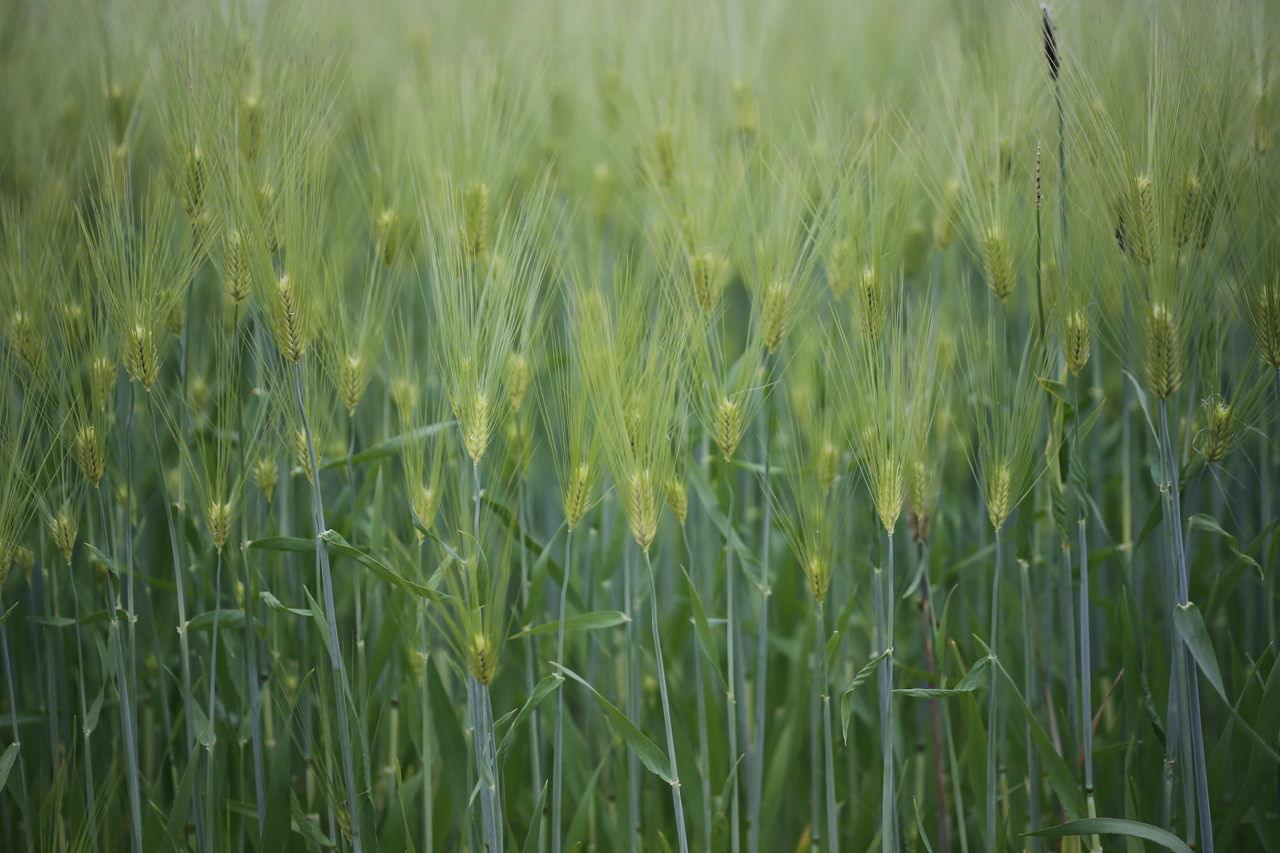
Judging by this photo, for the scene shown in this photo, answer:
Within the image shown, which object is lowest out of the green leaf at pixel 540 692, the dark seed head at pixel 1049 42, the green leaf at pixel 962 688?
the green leaf at pixel 962 688

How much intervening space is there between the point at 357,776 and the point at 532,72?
3.47ft

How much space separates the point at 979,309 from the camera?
1485 millimetres

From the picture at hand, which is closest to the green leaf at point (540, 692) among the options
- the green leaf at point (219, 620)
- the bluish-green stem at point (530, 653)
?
the bluish-green stem at point (530, 653)

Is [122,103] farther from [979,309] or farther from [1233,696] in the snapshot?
[1233,696]

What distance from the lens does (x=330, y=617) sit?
0.76 meters

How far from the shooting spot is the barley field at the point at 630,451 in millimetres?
817

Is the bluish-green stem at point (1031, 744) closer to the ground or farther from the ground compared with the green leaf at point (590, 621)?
closer to the ground

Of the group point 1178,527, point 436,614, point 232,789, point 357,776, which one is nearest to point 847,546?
point 1178,527

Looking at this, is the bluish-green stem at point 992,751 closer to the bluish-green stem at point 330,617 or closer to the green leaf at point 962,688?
the green leaf at point 962,688

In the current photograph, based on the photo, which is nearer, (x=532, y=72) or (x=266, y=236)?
(x=266, y=236)

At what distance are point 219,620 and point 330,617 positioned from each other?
0.26m

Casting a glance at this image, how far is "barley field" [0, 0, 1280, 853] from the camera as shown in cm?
82

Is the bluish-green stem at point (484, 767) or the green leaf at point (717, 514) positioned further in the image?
the green leaf at point (717, 514)

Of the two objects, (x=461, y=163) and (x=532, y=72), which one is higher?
(x=532, y=72)
